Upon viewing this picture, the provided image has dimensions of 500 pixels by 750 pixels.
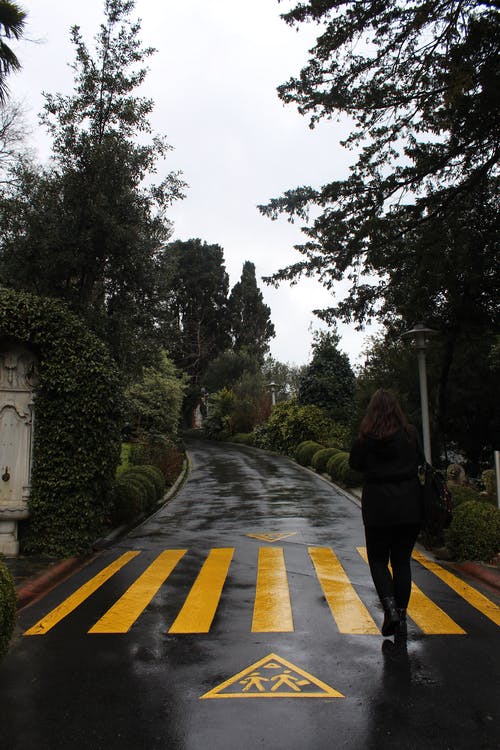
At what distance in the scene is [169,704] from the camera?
365 centimetres

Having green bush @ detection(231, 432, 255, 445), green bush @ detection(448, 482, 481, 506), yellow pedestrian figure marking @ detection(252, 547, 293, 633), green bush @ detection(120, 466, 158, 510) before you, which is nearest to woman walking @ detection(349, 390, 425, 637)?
yellow pedestrian figure marking @ detection(252, 547, 293, 633)

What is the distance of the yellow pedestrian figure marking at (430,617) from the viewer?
5102 millimetres

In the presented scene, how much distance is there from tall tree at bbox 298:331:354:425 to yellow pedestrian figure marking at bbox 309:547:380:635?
24249 mm

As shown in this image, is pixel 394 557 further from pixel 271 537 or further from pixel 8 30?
pixel 8 30

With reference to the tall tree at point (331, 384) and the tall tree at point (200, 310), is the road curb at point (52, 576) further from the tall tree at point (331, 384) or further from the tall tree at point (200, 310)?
the tall tree at point (200, 310)

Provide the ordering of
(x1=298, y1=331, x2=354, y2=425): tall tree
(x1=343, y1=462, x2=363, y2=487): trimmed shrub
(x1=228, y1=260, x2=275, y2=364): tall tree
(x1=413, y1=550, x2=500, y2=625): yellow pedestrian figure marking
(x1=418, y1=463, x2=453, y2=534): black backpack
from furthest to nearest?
(x1=228, y1=260, x2=275, y2=364): tall tree < (x1=298, y1=331, x2=354, y2=425): tall tree < (x1=343, y1=462, x2=363, y2=487): trimmed shrub < (x1=413, y1=550, x2=500, y2=625): yellow pedestrian figure marking < (x1=418, y1=463, x2=453, y2=534): black backpack

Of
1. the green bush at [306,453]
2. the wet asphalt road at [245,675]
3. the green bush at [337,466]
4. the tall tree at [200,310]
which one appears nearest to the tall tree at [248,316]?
the tall tree at [200,310]

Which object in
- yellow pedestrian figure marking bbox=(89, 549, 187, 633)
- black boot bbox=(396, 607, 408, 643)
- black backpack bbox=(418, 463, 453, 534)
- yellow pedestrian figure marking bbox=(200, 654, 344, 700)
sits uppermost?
black backpack bbox=(418, 463, 453, 534)

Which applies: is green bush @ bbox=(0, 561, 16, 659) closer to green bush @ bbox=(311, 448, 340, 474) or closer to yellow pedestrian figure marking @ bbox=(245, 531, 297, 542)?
yellow pedestrian figure marking @ bbox=(245, 531, 297, 542)

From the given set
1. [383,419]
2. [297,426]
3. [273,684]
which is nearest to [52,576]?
[273,684]

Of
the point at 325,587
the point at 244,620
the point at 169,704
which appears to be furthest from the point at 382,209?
the point at 169,704

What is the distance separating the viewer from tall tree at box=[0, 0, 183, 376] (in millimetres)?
10242

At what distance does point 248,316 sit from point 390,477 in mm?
56900

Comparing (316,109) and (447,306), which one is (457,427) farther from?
(316,109)
